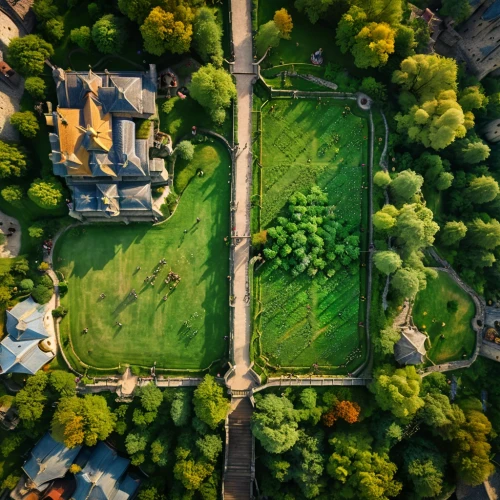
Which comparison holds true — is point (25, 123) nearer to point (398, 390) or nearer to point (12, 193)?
point (12, 193)

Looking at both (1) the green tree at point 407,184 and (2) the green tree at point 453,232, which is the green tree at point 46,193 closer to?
(1) the green tree at point 407,184

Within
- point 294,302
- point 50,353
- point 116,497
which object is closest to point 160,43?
point 294,302

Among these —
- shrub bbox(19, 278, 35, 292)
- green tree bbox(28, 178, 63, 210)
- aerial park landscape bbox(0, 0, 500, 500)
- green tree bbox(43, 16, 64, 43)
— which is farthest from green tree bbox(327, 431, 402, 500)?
green tree bbox(43, 16, 64, 43)

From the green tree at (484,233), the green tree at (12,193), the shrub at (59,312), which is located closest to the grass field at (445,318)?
the green tree at (484,233)

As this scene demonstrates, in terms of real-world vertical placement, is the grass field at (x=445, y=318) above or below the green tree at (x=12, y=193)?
below

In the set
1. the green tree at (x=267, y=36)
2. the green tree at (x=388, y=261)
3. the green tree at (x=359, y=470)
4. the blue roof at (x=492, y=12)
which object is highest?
the blue roof at (x=492, y=12)

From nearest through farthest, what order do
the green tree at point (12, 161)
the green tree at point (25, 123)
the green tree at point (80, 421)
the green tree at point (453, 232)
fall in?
the green tree at point (80, 421), the green tree at point (12, 161), the green tree at point (25, 123), the green tree at point (453, 232)

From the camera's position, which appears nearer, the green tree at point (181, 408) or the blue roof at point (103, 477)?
the green tree at point (181, 408)
